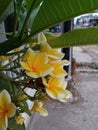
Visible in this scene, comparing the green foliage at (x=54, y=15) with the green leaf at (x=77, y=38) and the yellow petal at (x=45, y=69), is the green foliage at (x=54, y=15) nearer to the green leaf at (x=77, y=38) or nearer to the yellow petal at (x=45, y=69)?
the green leaf at (x=77, y=38)

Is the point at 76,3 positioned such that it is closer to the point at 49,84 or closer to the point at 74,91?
the point at 49,84

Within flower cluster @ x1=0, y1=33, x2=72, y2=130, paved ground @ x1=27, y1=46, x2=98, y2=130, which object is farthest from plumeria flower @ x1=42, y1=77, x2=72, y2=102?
paved ground @ x1=27, y1=46, x2=98, y2=130

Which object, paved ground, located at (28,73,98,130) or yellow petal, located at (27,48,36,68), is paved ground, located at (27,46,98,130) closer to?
paved ground, located at (28,73,98,130)

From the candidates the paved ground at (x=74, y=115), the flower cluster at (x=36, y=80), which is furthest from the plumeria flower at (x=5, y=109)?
the paved ground at (x=74, y=115)

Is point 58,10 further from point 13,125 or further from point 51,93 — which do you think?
point 13,125

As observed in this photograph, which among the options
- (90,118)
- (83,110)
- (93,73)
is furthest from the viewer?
(93,73)

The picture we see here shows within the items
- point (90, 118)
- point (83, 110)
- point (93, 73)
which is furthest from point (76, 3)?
point (93, 73)
